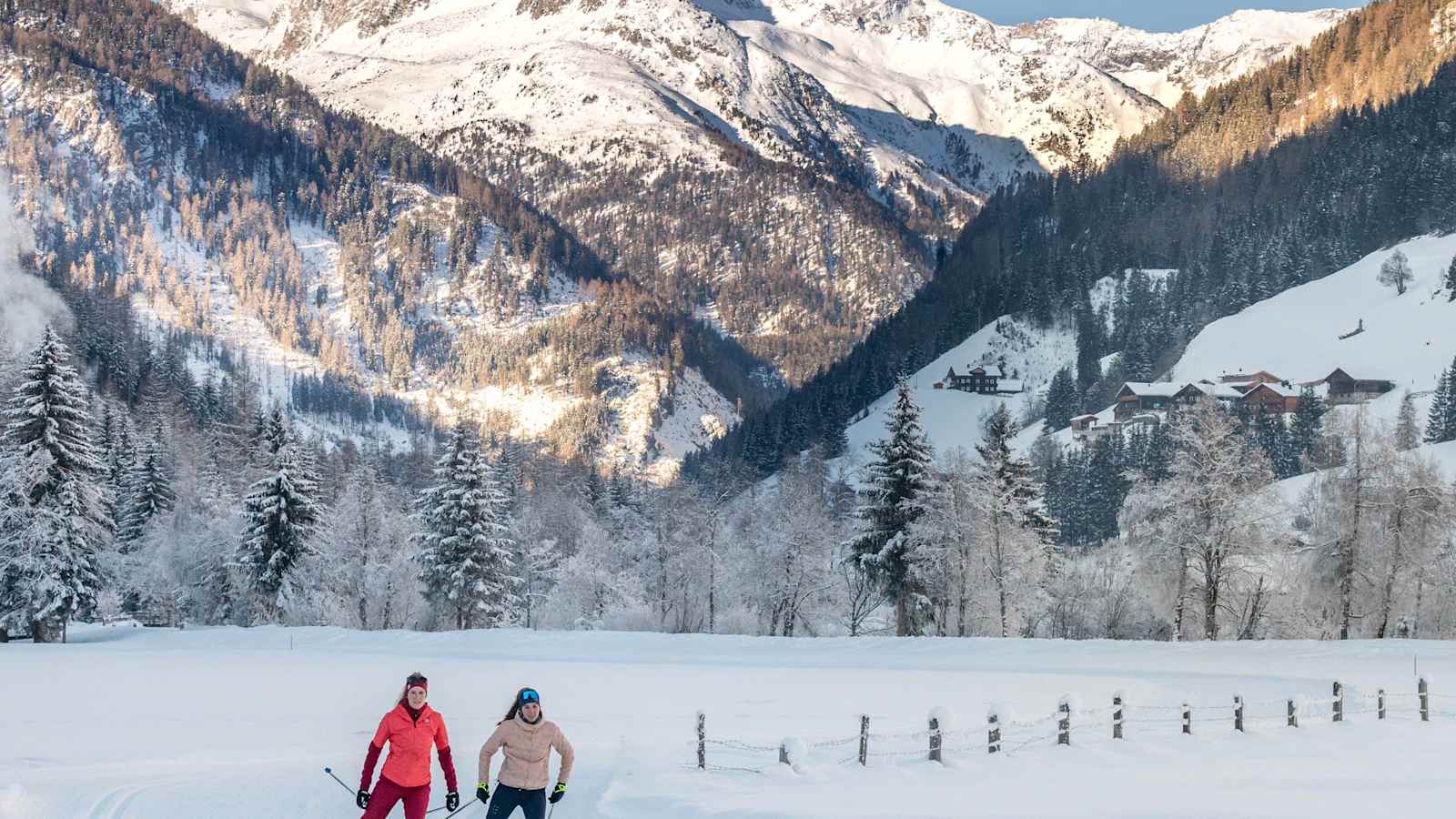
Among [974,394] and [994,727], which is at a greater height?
[974,394]

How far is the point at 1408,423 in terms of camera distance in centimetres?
8581

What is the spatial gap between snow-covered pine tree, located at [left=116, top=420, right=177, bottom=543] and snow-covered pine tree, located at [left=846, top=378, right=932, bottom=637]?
40.3 meters

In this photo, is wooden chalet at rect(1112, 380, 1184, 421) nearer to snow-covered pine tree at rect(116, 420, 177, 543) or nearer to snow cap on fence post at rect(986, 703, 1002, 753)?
snow-covered pine tree at rect(116, 420, 177, 543)

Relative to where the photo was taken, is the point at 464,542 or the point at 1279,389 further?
the point at 1279,389

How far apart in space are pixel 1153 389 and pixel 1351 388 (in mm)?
20812

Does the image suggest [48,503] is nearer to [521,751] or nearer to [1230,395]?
[521,751]

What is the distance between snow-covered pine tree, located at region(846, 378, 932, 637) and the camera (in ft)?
147

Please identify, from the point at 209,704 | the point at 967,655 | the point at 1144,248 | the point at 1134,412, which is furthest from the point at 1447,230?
the point at 209,704

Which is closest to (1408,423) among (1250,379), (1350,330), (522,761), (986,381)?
(1250,379)

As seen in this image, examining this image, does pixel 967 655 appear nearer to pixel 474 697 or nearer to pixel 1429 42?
pixel 474 697

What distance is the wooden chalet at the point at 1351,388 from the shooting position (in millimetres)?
107375

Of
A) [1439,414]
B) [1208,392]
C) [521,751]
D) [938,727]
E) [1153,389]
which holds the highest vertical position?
[1153,389]

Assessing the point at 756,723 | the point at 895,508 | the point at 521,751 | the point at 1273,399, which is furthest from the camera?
the point at 1273,399

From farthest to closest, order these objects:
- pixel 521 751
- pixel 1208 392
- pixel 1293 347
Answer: pixel 1293 347
pixel 1208 392
pixel 521 751
